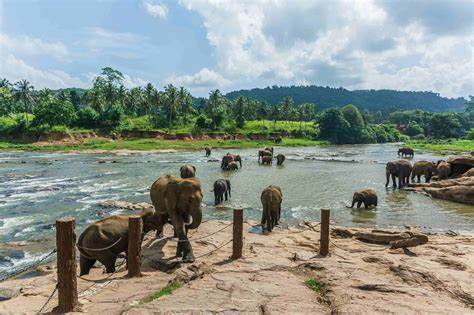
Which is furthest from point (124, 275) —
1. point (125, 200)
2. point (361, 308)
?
point (125, 200)

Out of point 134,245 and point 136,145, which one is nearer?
point 134,245

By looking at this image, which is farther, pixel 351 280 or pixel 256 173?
pixel 256 173

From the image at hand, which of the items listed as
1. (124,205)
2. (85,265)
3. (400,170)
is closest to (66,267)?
(85,265)

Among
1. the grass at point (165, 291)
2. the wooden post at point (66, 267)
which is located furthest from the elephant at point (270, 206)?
the wooden post at point (66, 267)

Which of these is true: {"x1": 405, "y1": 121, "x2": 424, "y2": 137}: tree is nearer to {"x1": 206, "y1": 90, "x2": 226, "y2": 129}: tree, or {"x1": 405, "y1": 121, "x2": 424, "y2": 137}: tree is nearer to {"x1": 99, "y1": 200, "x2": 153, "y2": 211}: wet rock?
{"x1": 206, "y1": 90, "x2": 226, "y2": 129}: tree

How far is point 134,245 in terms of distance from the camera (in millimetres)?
9703

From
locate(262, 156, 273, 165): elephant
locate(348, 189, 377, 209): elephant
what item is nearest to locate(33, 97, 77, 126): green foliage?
locate(262, 156, 273, 165): elephant

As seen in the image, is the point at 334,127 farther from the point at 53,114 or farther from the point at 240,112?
the point at 53,114

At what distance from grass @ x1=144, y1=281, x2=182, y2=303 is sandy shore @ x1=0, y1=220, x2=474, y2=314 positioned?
0.13 meters

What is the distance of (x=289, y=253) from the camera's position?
12.3m

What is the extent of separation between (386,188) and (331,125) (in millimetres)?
79535

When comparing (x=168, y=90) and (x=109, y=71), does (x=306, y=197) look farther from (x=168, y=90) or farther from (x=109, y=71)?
(x=109, y=71)

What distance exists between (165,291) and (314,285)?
3175 mm

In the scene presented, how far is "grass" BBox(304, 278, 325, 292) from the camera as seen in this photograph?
904cm
